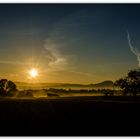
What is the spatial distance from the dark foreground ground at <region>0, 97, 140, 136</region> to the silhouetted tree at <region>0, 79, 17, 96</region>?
9 centimetres

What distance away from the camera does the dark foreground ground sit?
559 cm

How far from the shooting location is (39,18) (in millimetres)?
5816

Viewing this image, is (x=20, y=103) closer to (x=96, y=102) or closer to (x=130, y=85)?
(x=96, y=102)

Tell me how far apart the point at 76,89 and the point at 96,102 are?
30 cm

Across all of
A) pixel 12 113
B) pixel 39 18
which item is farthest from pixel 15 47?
pixel 12 113

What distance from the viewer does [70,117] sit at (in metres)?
5.73

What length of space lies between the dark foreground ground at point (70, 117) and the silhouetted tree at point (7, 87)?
0.09 m

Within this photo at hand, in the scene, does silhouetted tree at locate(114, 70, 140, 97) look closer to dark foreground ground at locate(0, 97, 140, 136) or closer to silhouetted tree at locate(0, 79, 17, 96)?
dark foreground ground at locate(0, 97, 140, 136)

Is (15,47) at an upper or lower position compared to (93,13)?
lower

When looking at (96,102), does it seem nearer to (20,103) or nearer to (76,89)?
(76,89)

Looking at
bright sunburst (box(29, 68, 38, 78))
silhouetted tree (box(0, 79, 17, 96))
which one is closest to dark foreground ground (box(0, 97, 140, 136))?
silhouetted tree (box(0, 79, 17, 96))

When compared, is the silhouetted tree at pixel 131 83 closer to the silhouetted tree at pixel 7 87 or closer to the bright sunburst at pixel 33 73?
the bright sunburst at pixel 33 73

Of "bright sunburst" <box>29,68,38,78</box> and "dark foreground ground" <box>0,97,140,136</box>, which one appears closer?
"dark foreground ground" <box>0,97,140,136</box>

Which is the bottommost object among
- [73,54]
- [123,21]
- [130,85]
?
[130,85]
